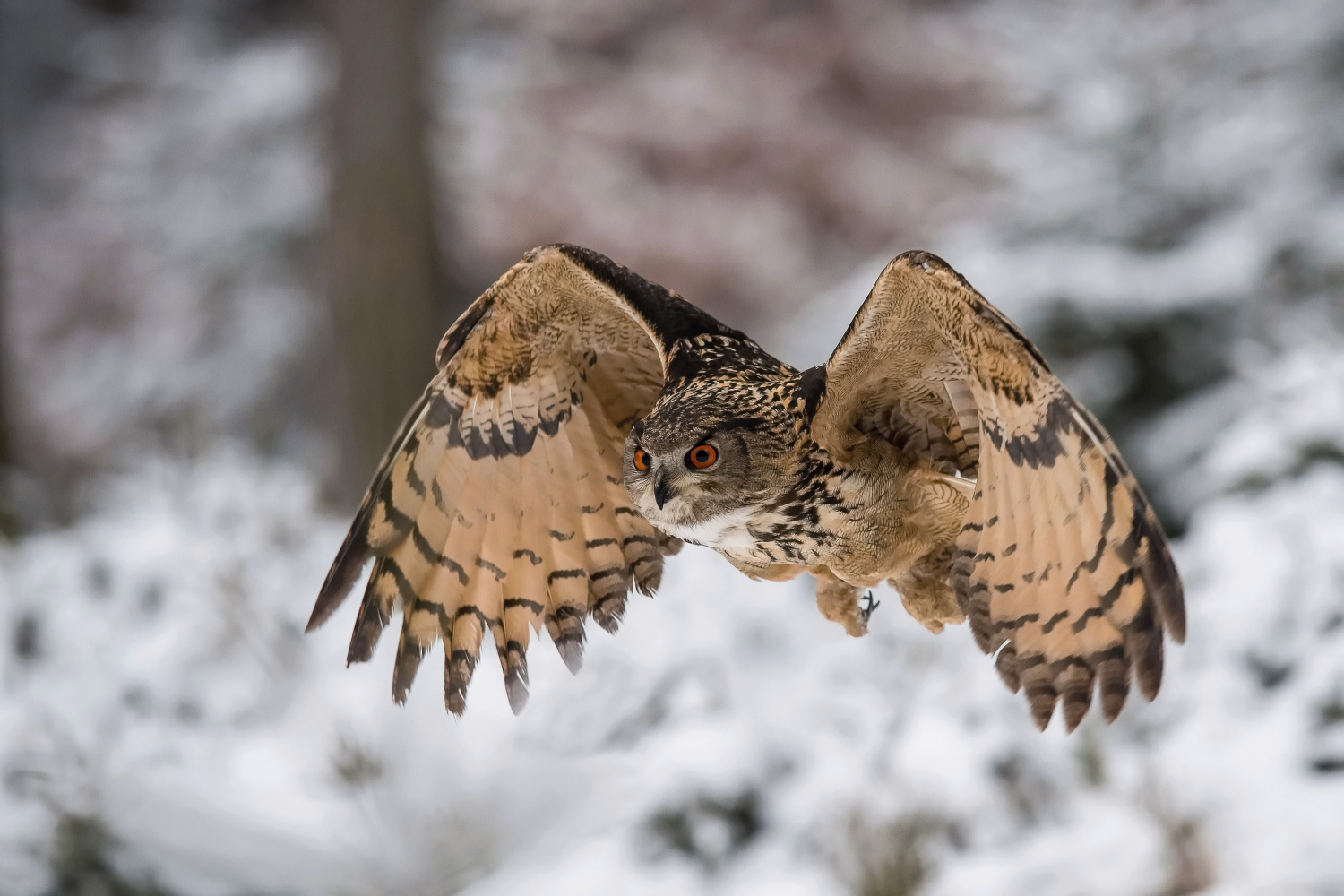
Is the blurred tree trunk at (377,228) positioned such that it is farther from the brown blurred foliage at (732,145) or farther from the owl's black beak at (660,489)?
the owl's black beak at (660,489)

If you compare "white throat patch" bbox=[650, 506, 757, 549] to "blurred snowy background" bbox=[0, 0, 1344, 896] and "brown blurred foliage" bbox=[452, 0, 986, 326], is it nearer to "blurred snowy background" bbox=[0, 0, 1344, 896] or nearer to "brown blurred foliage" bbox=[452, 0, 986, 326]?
"blurred snowy background" bbox=[0, 0, 1344, 896]

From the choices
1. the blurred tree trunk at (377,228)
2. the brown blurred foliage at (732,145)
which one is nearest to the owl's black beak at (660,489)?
the blurred tree trunk at (377,228)

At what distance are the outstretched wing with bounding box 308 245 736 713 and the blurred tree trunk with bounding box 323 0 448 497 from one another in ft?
12.3

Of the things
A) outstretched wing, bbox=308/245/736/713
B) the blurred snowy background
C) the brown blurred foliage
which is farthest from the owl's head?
the brown blurred foliage

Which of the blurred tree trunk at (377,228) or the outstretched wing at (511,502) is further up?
the blurred tree trunk at (377,228)

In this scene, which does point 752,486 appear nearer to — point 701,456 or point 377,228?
point 701,456

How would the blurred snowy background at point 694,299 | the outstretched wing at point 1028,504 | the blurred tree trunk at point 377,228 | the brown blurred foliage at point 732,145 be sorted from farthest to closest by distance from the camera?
the brown blurred foliage at point 732,145 < the blurred tree trunk at point 377,228 < the blurred snowy background at point 694,299 < the outstretched wing at point 1028,504

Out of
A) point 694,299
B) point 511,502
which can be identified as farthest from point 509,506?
point 694,299

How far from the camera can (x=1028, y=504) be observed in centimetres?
160

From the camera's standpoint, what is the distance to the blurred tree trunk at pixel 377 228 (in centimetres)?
551

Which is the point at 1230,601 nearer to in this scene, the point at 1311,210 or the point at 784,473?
the point at 1311,210

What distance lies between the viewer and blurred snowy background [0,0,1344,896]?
10.2 feet

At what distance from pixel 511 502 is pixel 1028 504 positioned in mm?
819

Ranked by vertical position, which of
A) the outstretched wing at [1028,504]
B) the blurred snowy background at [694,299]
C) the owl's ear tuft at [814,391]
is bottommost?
the outstretched wing at [1028,504]
